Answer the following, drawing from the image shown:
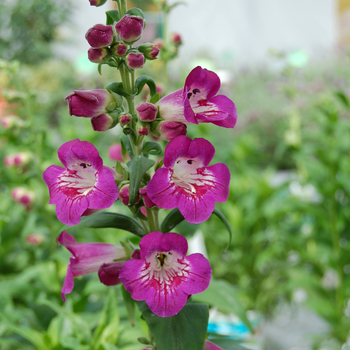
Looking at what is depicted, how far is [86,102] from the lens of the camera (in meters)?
0.40

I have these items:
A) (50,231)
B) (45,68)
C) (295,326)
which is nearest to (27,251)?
(50,231)

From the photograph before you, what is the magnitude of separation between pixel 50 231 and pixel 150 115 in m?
0.72

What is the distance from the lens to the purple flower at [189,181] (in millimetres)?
371

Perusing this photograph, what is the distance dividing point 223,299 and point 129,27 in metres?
0.50

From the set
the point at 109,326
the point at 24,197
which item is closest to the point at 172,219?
the point at 109,326

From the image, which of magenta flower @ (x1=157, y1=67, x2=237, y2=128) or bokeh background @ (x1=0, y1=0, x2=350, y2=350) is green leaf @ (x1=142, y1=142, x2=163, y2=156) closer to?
magenta flower @ (x1=157, y1=67, x2=237, y2=128)

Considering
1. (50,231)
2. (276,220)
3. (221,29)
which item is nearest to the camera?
(50,231)

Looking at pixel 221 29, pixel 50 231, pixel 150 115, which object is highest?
pixel 221 29

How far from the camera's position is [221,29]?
306 inches

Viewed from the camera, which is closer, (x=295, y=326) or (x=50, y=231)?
(x=50, y=231)

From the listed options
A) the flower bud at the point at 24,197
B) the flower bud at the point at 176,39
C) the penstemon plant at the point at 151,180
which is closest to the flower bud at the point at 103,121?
the penstemon plant at the point at 151,180

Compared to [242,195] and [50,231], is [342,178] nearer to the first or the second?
[242,195]

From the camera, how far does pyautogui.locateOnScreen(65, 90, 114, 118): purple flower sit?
1.29 ft

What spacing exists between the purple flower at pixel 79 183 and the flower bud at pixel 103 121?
0.09 ft
